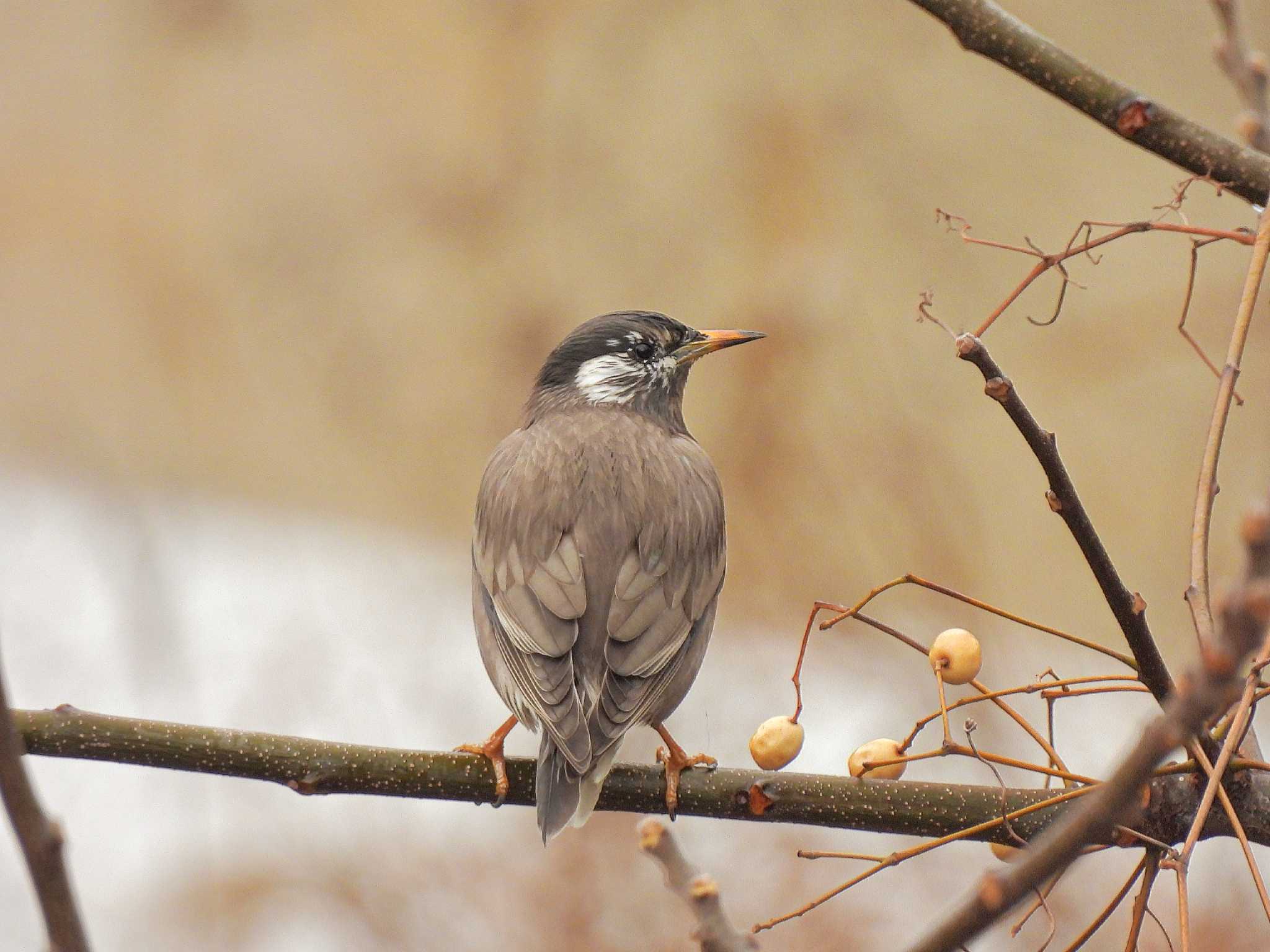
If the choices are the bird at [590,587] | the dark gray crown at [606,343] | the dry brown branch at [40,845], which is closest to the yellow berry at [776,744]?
the bird at [590,587]

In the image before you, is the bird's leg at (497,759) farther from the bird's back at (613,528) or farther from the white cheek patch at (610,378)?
the white cheek patch at (610,378)

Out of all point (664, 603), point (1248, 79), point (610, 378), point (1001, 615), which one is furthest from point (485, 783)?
point (1248, 79)

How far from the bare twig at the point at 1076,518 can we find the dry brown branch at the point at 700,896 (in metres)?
0.70

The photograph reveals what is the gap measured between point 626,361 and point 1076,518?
7.38 ft

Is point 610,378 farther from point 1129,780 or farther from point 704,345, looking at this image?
point 1129,780

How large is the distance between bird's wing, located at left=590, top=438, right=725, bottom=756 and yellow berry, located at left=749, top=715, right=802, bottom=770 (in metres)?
0.43

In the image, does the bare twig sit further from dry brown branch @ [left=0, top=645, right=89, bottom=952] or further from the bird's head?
the bird's head

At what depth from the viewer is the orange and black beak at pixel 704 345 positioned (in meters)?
3.82

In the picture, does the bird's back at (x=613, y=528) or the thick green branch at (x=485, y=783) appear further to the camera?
the bird's back at (x=613, y=528)

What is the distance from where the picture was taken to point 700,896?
1.14 m

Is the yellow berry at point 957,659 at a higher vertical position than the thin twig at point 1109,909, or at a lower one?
higher

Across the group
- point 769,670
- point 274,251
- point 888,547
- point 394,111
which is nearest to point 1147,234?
point 888,547

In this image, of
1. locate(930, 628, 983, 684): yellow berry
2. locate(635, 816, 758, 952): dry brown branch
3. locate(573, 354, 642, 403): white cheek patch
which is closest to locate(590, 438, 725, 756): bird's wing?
locate(573, 354, 642, 403): white cheek patch

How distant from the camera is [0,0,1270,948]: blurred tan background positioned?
5.10m
